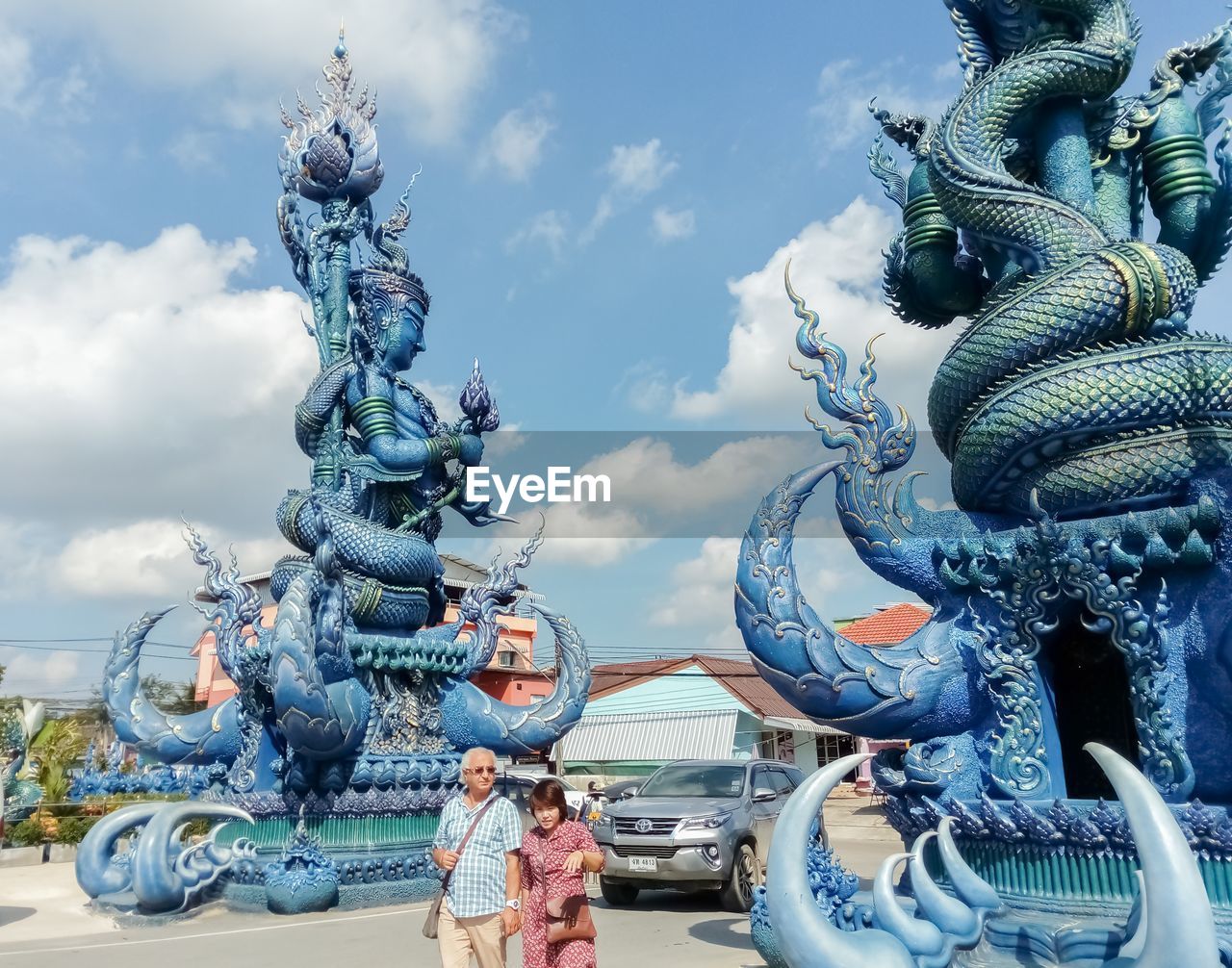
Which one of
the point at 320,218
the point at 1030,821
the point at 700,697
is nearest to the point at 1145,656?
the point at 1030,821

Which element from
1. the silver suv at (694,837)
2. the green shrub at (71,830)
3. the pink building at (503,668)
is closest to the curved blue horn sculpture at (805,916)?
the silver suv at (694,837)

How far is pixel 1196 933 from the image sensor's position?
3.60 meters

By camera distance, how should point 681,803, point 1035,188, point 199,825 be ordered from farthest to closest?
point 199,825, point 681,803, point 1035,188

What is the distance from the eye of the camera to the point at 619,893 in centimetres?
918

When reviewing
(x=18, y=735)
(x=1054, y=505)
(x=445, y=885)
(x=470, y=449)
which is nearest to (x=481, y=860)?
(x=445, y=885)

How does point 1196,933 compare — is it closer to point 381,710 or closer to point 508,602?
point 381,710

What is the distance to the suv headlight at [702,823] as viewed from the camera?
842 cm

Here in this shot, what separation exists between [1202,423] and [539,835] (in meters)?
4.27

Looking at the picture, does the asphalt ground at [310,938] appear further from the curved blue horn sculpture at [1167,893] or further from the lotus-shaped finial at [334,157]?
the lotus-shaped finial at [334,157]

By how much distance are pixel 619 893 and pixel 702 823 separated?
1368mm

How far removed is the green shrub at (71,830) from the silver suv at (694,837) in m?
9.11

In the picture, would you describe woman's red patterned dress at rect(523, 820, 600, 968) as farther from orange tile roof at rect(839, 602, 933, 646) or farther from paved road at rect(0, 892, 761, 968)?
orange tile roof at rect(839, 602, 933, 646)

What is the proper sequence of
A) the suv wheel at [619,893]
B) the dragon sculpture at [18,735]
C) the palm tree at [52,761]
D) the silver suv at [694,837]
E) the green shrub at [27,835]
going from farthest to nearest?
the palm tree at [52,761], the green shrub at [27,835], the dragon sculpture at [18,735], the suv wheel at [619,893], the silver suv at [694,837]

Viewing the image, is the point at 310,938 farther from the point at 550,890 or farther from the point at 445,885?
the point at 550,890
